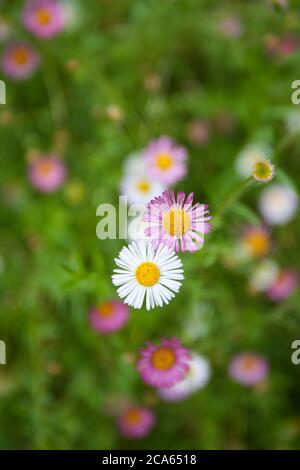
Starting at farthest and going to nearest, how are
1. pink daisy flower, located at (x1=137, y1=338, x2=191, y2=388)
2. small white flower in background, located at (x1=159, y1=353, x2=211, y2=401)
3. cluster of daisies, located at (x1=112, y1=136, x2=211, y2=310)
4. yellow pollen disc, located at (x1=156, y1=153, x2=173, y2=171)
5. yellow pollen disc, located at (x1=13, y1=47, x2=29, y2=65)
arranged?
yellow pollen disc, located at (x1=13, y1=47, x2=29, y2=65) → yellow pollen disc, located at (x1=156, y1=153, x2=173, y2=171) → small white flower in background, located at (x1=159, y1=353, x2=211, y2=401) → pink daisy flower, located at (x1=137, y1=338, x2=191, y2=388) → cluster of daisies, located at (x1=112, y1=136, x2=211, y2=310)

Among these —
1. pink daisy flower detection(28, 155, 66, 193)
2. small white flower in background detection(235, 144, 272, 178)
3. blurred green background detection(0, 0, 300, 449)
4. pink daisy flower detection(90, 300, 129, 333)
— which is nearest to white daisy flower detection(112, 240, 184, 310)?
blurred green background detection(0, 0, 300, 449)

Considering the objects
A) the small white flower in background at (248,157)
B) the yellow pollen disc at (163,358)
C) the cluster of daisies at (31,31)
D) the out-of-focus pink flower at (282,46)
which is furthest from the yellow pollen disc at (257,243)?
the cluster of daisies at (31,31)

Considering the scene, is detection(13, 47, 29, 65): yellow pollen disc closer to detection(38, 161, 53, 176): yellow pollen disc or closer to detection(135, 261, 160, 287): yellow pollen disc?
detection(38, 161, 53, 176): yellow pollen disc

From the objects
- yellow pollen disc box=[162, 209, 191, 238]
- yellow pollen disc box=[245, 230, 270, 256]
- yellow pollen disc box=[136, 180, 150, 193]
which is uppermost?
yellow pollen disc box=[136, 180, 150, 193]

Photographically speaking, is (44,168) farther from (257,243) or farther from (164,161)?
(257,243)

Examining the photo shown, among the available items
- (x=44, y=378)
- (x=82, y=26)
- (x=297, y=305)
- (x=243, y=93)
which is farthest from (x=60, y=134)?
(x=297, y=305)

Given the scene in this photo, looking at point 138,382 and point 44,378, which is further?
point 138,382

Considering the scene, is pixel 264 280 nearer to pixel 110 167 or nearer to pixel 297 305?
pixel 297 305

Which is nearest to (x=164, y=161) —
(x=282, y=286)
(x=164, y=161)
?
(x=164, y=161)
